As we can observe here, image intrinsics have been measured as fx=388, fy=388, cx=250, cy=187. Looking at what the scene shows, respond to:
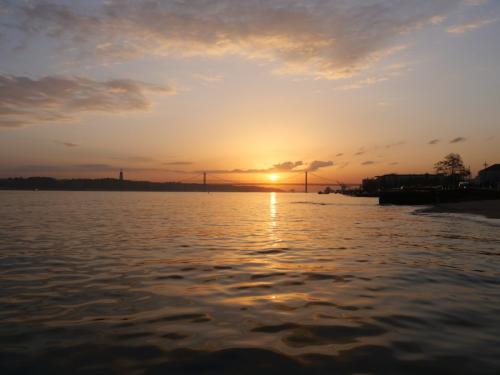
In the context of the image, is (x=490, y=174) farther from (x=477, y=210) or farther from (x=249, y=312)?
(x=249, y=312)

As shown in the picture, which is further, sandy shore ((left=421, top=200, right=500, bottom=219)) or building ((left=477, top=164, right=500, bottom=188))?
building ((left=477, top=164, right=500, bottom=188))

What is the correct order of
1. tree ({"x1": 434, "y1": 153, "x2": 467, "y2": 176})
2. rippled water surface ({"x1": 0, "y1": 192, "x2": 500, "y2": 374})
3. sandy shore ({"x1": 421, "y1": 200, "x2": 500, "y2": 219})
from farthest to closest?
tree ({"x1": 434, "y1": 153, "x2": 467, "y2": 176})
sandy shore ({"x1": 421, "y1": 200, "x2": 500, "y2": 219})
rippled water surface ({"x1": 0, "y1": 192, "x2": 500, "y2": 374})

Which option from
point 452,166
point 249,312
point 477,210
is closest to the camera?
point 249,312

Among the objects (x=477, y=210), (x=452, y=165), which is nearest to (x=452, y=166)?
(x=452, y=165)

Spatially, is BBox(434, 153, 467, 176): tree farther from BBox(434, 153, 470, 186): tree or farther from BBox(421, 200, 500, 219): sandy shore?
BBox(421, 200, 500, 219): sandy shore

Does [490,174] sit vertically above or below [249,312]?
above

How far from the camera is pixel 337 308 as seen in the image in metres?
7.59

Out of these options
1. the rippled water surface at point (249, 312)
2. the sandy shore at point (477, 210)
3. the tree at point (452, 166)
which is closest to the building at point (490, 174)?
the tree at point (452, 166)

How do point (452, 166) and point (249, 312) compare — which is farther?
point (452, 166)

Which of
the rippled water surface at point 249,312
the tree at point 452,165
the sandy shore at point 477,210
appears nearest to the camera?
the rippled water surface at point 249,312

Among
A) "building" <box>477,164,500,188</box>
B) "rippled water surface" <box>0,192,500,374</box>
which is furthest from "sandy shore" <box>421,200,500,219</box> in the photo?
"building" <box>477,164,500,188</box>

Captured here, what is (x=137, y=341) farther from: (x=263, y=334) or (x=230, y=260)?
(x=230, y=260)

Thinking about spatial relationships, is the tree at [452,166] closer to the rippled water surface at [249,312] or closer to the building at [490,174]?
the building at [490,174]

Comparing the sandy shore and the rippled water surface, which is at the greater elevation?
the sandy shore
